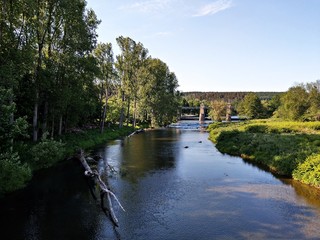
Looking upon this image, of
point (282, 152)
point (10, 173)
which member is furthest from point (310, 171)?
point (10, 173)

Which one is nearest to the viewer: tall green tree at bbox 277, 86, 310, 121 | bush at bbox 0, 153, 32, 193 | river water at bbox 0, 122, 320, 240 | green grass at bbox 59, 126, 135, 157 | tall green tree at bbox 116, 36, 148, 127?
river water at bbox 0, 122, 320, 240

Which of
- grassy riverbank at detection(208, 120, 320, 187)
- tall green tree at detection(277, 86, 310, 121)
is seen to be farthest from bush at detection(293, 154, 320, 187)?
tall green tree at detection(277, 86, 310, 121)

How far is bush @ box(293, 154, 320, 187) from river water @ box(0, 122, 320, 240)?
1188 millimetres

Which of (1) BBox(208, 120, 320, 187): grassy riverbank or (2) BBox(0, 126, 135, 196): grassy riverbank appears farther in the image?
(1) BBox(208, 120, 320, 187): grassy riverbank

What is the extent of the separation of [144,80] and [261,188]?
67.3 m

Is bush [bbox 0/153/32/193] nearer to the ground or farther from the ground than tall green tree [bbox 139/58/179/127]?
nearer to the ground

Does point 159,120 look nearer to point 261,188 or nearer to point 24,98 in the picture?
point 24,98

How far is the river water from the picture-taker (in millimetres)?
17203

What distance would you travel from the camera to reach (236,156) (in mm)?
44031

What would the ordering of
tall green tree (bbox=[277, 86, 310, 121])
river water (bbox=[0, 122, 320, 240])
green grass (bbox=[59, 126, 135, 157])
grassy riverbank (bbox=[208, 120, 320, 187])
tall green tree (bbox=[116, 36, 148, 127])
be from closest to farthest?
1. river water (bbox=[0, 122, 320, 240])
2. grassy riverbank (bbox=[208, 120, 320, 187])
3. green grass (bbox=[59, 126, 135, 157])
4. tall green tree (bbox=[116, 36, 148, 127])
5. tall green tree (bbox=[277, 86, 310, 121])

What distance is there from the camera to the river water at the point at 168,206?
17.2 m

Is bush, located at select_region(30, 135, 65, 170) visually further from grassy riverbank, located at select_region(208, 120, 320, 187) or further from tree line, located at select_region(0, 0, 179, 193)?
grassy riverbank, located at select_region(208, 120, 320, 187)

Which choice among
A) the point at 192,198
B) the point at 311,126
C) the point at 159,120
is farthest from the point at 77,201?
the point at 159,120

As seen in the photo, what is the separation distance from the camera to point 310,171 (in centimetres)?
2844
